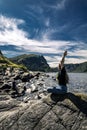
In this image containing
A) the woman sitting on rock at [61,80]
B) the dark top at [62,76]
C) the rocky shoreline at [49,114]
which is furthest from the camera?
the dark top at [62,76]

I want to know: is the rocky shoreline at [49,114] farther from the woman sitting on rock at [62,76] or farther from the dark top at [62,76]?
the dark top at [62,76]

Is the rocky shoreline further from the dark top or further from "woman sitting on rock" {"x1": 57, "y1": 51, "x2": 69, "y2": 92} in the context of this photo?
the dark top

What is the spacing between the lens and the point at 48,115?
17.8 metres

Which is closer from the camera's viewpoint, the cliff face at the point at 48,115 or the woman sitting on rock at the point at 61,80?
the cliff face at the point at 48,115

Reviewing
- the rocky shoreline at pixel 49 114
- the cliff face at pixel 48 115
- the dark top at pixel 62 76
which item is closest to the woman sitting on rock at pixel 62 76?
the dark top at pixel 62 76

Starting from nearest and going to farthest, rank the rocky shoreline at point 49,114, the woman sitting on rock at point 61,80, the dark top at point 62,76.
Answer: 1. the rocky shoreline at point 49,114
2. the woman sitting on rock at point 61,80
3. the dark top at point 62,76

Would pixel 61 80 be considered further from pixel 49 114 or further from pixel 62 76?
pixel 49 114

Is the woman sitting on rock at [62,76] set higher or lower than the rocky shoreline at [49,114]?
higher

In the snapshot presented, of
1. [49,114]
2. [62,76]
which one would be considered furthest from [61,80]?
[49,114]

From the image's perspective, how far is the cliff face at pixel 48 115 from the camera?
1722 centimetres

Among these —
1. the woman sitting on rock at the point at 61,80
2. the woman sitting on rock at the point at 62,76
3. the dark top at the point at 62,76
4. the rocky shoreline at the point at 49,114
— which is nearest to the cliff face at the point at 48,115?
the rocky shoreline at the point at 49,114

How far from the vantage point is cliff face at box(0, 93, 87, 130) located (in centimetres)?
1722

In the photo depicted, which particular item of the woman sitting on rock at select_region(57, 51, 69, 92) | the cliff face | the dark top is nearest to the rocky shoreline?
the cliff face

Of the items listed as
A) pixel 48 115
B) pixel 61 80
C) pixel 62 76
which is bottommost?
pixel 48 115
